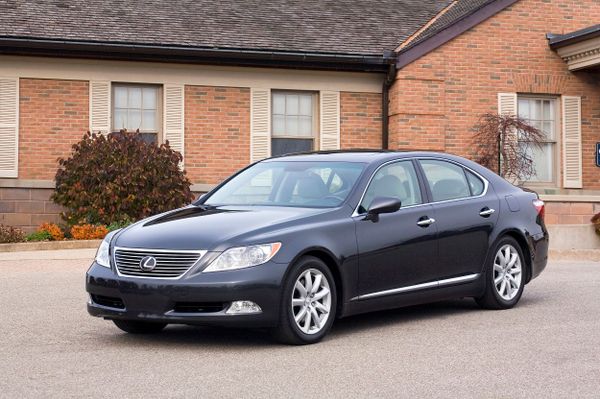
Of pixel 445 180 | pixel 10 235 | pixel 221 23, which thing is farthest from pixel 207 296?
pixel 221 23

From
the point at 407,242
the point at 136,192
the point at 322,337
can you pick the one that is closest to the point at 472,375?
the point at 322,337

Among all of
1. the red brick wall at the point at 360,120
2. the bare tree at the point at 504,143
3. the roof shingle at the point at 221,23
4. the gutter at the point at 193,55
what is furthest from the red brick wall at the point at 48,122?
the bare tree at the point at 504,143

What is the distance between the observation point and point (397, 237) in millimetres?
9383

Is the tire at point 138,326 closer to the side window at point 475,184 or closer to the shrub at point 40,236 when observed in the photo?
the side window at point 475,184

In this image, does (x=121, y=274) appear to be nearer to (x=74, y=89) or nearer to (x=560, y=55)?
(x=74, y=89)

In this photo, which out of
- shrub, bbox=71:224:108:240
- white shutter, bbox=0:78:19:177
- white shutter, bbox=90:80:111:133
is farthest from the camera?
white shutter, bbox=90:80:111:133

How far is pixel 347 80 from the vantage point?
21.5 meters

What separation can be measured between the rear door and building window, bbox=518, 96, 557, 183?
12.1 metres

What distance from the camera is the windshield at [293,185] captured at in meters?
9.40

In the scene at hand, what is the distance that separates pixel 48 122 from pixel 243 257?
12440 mm

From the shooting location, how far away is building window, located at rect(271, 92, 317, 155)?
21.4 metres

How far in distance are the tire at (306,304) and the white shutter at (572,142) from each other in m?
14.7

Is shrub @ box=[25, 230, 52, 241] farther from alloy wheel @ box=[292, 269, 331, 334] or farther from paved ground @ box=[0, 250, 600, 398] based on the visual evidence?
alloy wheel @ box=[292, 269, 331, 334]

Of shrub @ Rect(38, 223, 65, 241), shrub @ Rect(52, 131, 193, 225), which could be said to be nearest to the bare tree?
shrub @ Rect(52, 131, 193, 225)
